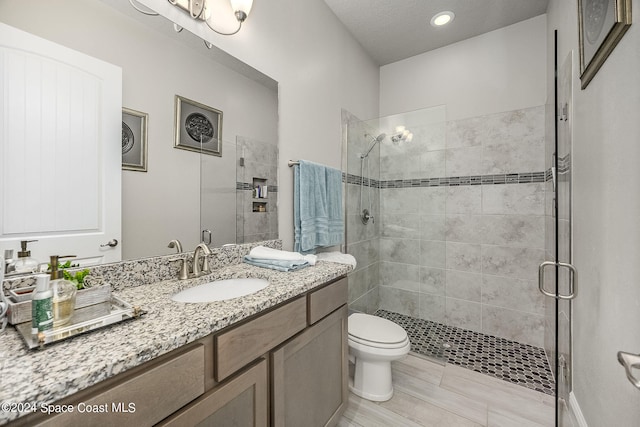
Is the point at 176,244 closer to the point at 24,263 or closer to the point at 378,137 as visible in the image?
the point at 24,263

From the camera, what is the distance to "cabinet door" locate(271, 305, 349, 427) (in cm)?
100

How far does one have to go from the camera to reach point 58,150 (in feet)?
2.92

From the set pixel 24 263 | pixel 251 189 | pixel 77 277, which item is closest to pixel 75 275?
pixel 77 277

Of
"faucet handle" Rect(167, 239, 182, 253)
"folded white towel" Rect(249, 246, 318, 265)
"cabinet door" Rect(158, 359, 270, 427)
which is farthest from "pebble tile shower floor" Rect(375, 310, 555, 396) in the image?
"faucet handle" Rect(167, 239, 182, 253)

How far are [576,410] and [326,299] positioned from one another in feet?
4.48

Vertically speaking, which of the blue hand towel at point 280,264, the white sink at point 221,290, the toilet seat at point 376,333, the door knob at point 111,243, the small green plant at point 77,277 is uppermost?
the door knob at point 111,243

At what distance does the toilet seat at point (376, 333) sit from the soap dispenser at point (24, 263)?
1.52m

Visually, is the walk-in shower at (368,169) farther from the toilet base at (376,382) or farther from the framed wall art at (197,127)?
the framed wall art at (197,127)

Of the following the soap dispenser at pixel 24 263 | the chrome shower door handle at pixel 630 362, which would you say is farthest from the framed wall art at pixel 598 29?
the soap dispenser at pixel 24 263

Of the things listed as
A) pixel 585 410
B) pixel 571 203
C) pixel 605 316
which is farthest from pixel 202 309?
pixel 571 203

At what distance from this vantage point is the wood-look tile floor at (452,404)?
1.51 meters

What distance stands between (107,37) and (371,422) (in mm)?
2185

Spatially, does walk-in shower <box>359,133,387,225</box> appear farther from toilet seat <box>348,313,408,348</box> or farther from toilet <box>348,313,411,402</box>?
toilet <box>348,313,411,402</box>

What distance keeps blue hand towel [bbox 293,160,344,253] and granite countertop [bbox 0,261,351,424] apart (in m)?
0.78
